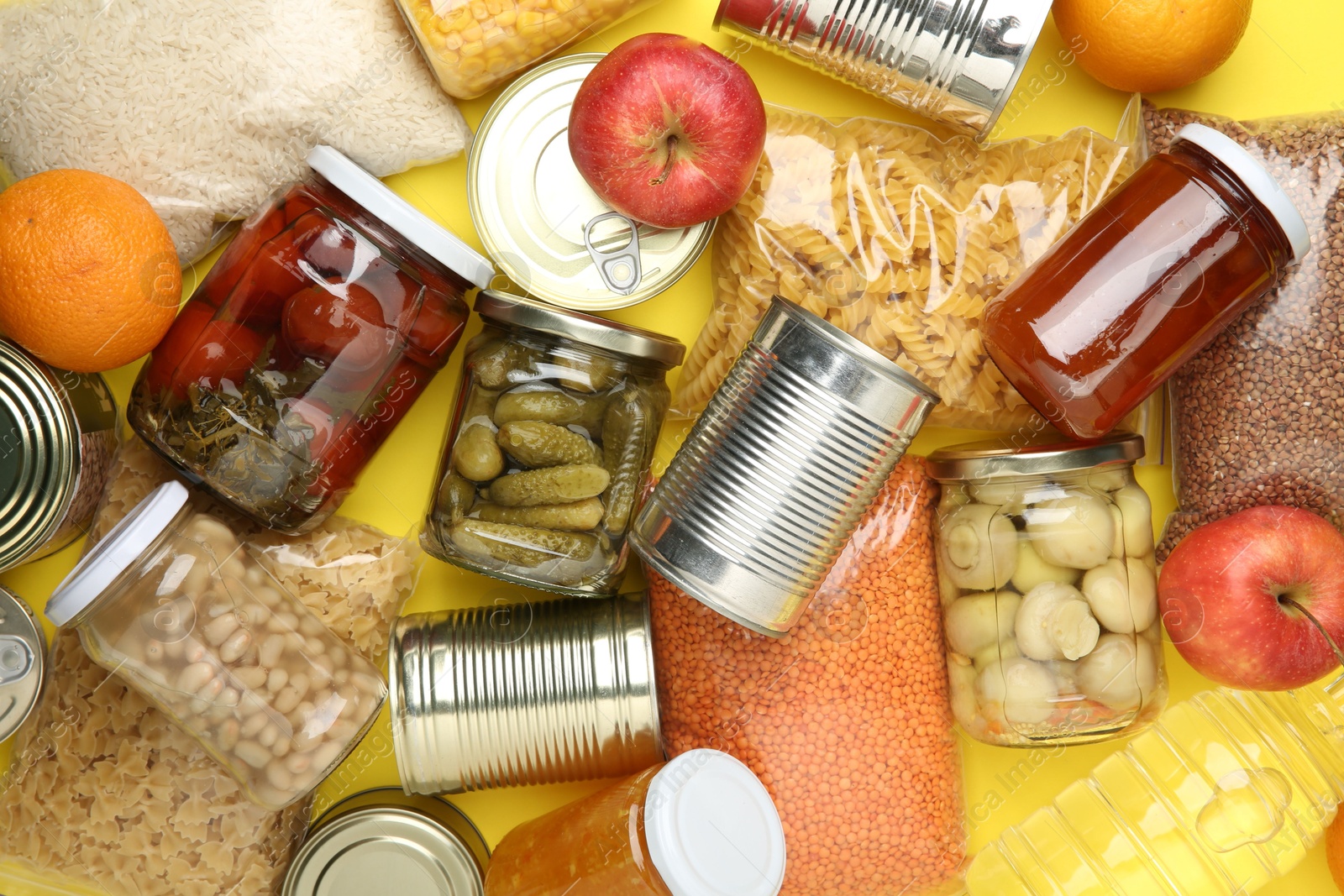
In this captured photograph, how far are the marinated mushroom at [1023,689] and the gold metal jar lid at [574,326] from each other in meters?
0.54

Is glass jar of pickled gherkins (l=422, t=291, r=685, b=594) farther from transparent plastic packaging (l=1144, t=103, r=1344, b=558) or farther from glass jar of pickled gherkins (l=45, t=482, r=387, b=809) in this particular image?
transparent plastic packaging (l=1144, t=103, r=1344, b=558)

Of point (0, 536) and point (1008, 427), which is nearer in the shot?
point (0, 536)

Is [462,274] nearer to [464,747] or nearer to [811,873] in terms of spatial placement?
[464,747]

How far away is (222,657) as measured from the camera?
0.99 m

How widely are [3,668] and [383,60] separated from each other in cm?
80

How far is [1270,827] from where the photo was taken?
1.15 meters

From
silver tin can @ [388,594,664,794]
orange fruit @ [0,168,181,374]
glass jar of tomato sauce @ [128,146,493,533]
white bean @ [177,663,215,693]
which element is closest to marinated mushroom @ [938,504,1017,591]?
silver tin can @ [388,594,664,794]

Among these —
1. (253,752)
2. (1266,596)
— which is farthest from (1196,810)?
(253,752)

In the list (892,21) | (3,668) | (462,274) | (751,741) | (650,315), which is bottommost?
(3,668)

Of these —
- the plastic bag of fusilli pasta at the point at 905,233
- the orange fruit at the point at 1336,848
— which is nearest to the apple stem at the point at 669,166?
the plastic bag of fusilli pasta at the point at 905,233

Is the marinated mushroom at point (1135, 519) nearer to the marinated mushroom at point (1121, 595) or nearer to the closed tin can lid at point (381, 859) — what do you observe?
the marinated mushroom at point (1121, 595)

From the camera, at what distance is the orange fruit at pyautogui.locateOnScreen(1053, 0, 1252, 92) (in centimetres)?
110

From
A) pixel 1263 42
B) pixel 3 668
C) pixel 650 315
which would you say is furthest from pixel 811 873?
pixel 1263 42

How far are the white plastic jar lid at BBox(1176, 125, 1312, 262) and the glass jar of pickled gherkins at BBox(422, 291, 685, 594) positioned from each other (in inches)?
24.5
